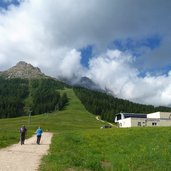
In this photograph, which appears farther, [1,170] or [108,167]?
[108,167]

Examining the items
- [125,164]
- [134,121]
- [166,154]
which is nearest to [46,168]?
[125,164]

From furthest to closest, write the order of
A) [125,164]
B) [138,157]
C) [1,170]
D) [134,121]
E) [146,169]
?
[134,121] → [138,157] → [125,164] → [146,169] → [1,170]

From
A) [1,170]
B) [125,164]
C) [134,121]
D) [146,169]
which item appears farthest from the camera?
[134,121]

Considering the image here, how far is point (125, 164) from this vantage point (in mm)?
18406

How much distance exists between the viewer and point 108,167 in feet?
60.4

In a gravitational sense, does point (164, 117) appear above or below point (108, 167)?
above

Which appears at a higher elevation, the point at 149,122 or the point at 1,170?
the point at 149,122

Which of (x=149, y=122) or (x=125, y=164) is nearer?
(x=125, y=164)

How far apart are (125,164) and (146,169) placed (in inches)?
62.1

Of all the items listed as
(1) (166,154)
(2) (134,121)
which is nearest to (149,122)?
(2) (134,121)

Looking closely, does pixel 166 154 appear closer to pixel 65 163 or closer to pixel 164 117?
pixel 65 163

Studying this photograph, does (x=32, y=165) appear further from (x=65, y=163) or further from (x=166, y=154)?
(x=166, y=154)

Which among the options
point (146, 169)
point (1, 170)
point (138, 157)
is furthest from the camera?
point (138, 157)

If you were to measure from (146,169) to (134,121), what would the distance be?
109 metres
